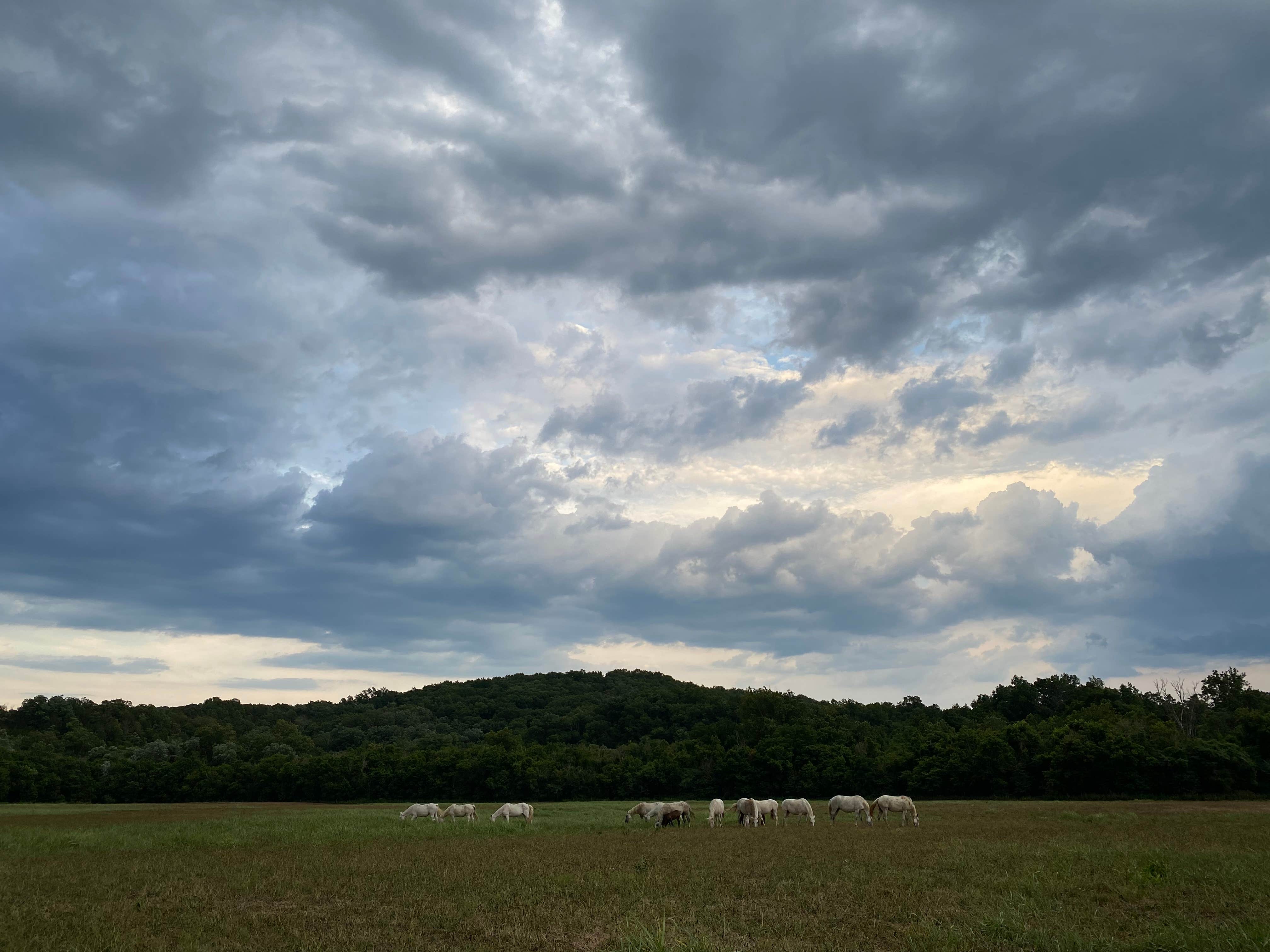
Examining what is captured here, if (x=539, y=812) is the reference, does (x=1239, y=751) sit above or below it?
above

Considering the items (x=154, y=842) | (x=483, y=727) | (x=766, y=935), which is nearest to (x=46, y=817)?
(x=154, y=842)

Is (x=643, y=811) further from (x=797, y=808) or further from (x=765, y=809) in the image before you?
(x=797, y=808)

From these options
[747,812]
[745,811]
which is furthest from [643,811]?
[747,812]

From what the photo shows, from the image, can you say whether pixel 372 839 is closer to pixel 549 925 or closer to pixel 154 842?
pixel 154 842

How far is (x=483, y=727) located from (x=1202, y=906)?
384 feet

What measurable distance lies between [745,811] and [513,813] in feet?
46.5

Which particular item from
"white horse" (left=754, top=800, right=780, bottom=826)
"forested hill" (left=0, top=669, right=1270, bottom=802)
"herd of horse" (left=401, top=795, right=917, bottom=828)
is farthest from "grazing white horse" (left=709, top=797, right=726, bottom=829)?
"forested hill" (left=0, top=669, right=1270, bottom=802)

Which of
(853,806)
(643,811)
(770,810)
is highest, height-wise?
(853,806)

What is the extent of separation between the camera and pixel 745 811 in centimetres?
4106

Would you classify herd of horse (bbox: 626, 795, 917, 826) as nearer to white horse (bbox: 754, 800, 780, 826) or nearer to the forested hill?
white horse (bbox: 754, 800, 780, 826)

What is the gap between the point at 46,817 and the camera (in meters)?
A: 51.9

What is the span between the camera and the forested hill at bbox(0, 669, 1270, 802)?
63.2 m

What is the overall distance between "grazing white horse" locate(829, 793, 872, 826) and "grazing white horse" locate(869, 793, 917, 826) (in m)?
0.34

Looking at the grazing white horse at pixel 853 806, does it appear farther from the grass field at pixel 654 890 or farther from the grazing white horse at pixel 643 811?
the grazing white horse at pixel 643 811
